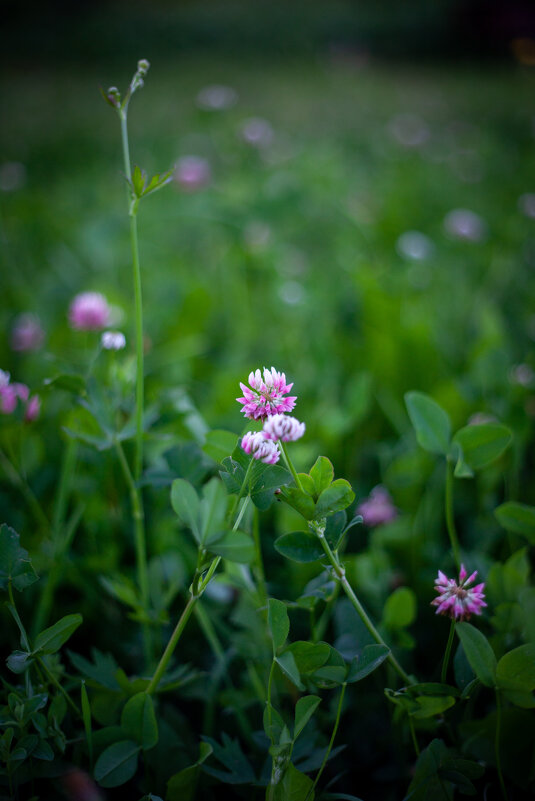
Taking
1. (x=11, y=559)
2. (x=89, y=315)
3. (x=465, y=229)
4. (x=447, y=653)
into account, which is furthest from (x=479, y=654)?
(x=465, y=229)


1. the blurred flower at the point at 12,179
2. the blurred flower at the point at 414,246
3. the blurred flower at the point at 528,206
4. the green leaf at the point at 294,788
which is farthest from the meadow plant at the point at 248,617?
the blurred flower at the point at 12,179

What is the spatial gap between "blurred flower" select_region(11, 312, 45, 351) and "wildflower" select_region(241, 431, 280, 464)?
0.75m

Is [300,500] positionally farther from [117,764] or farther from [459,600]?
[117,764]

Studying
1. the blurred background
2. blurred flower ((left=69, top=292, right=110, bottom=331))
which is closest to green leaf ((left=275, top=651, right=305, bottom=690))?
the blurred background

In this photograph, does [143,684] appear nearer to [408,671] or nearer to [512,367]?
[408,671]

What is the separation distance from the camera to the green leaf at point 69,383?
545 millimetres

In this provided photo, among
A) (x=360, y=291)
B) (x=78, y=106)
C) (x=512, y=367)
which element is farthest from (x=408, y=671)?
(x=78, y=106)

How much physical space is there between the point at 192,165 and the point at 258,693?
1.46 meters

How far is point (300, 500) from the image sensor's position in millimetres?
408

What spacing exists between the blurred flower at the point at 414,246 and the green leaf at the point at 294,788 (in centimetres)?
118

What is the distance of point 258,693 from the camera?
0.53m

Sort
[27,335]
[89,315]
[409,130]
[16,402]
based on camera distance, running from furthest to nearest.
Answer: [409,130] < [27,335] < [89,315] < [16,402]

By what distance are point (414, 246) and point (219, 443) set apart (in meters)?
1.15

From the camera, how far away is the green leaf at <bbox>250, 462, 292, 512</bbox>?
0.41 m
